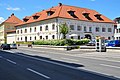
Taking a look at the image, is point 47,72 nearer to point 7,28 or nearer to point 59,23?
point 59,23

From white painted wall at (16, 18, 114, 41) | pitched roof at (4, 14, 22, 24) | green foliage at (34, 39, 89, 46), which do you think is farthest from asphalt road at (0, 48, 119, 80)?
pitched roof at (4, 14, 22, 24)

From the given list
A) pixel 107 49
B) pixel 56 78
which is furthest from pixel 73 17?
pixel 56 78

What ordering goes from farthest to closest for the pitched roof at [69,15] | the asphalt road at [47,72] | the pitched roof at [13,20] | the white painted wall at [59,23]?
the pitched roof at [13,20] → the pitched roof at [69,15] → the white painted wall at [59,23] → the asphalt road at [47,72]

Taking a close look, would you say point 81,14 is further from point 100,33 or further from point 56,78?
point 56,78

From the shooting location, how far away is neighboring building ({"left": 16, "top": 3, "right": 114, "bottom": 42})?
2613 inches

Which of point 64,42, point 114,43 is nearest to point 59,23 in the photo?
point 64,42

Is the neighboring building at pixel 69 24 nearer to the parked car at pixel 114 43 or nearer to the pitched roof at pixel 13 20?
the parked car at pixel 114 43

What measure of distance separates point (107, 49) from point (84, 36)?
116ft

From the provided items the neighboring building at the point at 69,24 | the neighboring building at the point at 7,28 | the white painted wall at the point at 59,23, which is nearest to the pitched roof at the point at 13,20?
the neighboring building at the point at 7,28

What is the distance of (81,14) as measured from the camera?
72750 millimetres

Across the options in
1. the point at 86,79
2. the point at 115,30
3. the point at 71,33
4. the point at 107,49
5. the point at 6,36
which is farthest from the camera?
the point at 6,36

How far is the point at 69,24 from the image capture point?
219 feet

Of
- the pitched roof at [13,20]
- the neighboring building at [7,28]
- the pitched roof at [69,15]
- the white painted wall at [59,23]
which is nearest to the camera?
the white painted wall at [59,23]

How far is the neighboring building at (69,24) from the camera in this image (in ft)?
218
